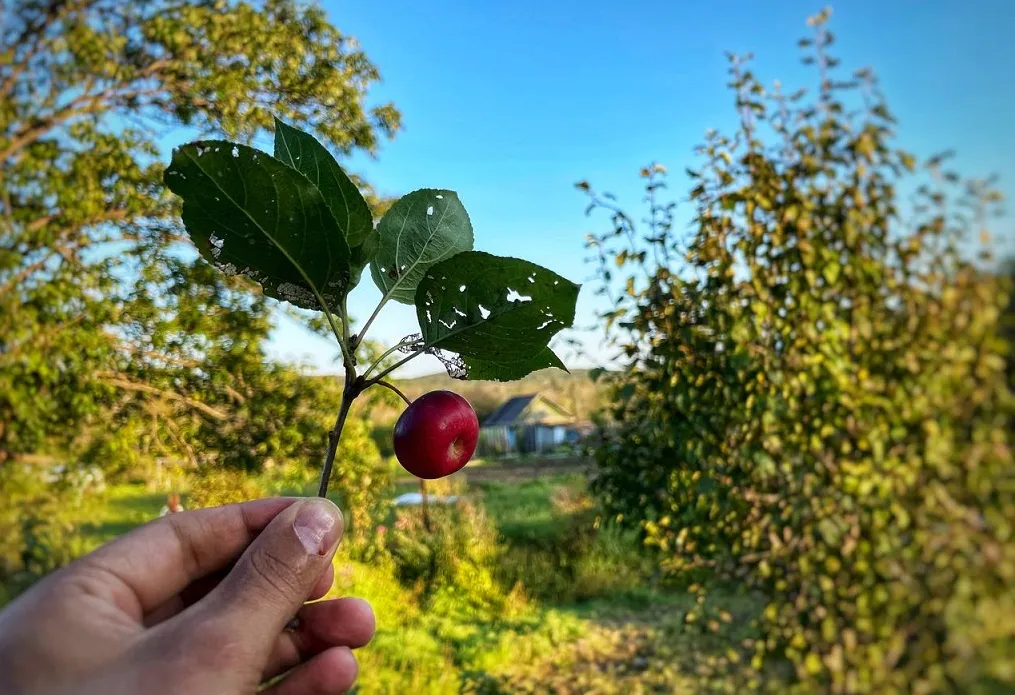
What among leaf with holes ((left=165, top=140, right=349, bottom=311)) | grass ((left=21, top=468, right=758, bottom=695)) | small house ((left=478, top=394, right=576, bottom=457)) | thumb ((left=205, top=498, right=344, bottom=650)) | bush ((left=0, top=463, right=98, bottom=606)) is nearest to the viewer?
leaf with holes ((left=165, top=140, right=349, bottom=311))

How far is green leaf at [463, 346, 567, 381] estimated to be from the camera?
0.42 metres

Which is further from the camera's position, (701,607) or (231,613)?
(701,607)

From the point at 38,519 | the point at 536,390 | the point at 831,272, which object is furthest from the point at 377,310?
the point at 536,390

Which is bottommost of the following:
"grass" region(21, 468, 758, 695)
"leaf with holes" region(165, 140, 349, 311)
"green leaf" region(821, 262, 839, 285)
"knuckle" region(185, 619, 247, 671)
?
"grass" region(21, 468, 758, 695)

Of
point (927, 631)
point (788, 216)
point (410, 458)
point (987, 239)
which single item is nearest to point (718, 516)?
point (927, 631)

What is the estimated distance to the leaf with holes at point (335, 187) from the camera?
397mm

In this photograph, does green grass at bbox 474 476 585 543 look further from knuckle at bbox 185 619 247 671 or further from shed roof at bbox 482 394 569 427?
knuckle at bbox 185 619 247 671

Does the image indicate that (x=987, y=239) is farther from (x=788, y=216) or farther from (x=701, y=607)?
(x=701, y=607)

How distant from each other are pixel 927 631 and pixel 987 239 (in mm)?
942

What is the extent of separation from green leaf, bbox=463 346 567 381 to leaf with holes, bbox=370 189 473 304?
0.21 ft

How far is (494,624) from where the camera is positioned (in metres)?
2.96

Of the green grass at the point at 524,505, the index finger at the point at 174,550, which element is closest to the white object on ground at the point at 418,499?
the green grass at the point at 524,505

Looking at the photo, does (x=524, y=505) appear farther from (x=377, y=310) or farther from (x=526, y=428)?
(x=377, y=310)

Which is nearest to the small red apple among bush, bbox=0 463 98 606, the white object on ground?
the white object on ground
